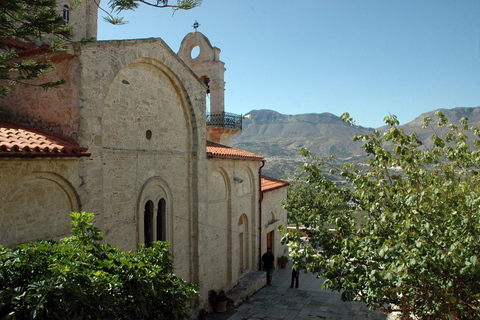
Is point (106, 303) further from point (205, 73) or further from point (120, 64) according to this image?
Answer: point (205, 73)

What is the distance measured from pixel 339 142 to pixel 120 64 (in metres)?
139

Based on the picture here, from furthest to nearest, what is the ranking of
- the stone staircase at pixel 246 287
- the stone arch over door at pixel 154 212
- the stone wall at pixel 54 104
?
1. the stone staircase at pixel 246 287
2. the stone arch over door at pixel 154 212
3. the stone wall at pixel 54 104

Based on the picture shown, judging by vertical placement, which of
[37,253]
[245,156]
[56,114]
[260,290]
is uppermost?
[56,114]

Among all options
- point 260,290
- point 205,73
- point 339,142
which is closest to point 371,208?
point 260,290

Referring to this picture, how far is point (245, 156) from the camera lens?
13352 mm

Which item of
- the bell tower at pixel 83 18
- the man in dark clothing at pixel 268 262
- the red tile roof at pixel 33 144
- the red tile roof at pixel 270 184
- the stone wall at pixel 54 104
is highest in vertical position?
the bell tower at pixel 83 18

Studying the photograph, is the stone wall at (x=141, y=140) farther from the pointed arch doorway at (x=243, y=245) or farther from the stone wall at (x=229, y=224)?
the pointed arch doorway at (x=243, y=245)

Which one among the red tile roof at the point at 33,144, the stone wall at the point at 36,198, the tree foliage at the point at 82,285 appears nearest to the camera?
the tree foliage at the point at 82,285

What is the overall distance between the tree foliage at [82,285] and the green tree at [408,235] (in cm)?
257

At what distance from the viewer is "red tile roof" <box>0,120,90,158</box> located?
17.4ft

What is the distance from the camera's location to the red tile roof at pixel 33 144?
5.30 metres

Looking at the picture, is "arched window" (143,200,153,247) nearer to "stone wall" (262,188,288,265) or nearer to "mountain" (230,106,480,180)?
"stone wall" (262,188,288,265)

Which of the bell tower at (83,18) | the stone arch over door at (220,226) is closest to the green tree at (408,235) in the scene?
the stone arch over door at (220,226)

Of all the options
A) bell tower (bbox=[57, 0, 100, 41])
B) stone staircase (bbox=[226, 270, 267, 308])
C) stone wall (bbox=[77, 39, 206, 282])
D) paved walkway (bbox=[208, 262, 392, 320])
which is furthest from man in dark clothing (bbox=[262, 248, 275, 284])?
bell tower (bbox=[57, 0, 100, 41])
